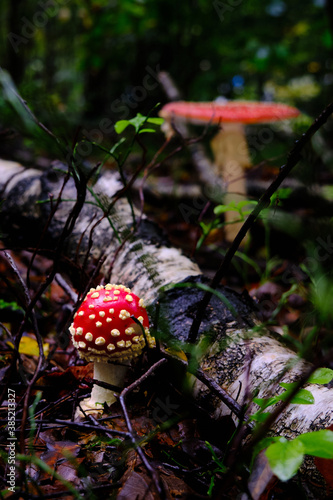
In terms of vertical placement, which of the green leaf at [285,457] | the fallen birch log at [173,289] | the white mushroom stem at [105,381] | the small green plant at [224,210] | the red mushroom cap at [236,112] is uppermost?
the red mushroom cap at [236,112]

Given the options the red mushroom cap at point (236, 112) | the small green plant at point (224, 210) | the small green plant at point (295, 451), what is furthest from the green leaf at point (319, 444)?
the red mushroom cap at point (236, 112)

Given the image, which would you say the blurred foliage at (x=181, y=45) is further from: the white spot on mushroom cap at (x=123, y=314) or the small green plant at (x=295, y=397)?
the small green plant at (x=295, y=397)

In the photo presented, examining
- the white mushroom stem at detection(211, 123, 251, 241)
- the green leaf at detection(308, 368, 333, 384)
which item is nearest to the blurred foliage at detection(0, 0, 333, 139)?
the white mushroom stem at detection(211, 123, 251, 241)

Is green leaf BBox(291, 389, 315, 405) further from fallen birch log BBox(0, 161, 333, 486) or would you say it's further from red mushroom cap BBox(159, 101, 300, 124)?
red mushroom cap BBox(159, 101, 300, 124)

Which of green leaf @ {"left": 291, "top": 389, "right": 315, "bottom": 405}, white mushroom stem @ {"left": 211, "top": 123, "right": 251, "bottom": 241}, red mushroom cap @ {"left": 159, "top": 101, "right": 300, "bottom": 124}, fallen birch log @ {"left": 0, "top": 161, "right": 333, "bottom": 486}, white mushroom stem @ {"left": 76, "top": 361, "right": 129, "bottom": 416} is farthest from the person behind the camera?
white mushroom stem @ {"left": 211, "top": 123, "right": 251, "bottom": 241}

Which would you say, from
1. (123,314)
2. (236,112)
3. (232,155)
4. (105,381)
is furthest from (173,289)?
(232,155)

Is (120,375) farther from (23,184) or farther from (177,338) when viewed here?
(23,184)


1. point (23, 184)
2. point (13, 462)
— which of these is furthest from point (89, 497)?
point (23, 184)
